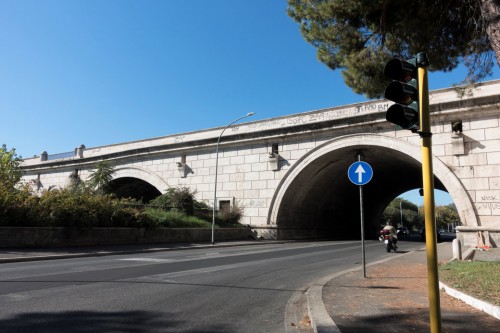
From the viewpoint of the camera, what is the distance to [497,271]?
27.3ft

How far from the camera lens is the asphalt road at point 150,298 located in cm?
501

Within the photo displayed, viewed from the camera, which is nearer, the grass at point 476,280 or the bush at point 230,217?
the grass at point 476,280

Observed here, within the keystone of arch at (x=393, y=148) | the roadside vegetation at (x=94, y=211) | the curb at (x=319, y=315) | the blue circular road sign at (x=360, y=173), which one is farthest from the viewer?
the keystone of arch at (x=393, y=148)

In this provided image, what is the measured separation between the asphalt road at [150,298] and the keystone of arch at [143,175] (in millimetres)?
21997

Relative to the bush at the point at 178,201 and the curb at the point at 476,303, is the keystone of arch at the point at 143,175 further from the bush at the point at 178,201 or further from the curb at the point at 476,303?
the curb at the point at 476,303

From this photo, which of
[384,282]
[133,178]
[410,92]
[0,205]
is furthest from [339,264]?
[133,178]

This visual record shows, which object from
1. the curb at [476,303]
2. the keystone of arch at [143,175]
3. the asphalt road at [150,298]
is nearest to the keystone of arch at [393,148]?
the keystone of arch at [143,175]

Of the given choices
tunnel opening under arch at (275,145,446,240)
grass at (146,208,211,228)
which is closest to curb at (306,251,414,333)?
grass at (146,208,211,228)

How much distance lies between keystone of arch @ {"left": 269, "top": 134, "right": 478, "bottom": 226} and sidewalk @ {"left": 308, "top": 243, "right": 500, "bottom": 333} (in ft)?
41.8

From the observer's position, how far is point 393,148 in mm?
23047

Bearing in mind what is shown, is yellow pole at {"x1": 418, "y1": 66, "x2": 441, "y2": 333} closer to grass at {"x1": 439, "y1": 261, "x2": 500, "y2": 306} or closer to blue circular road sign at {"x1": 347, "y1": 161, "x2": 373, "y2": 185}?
grass at {"x1": 439, "y1": 261, "x2": 500, "y2": 306}

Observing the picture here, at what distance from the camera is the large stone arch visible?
20.9 meters

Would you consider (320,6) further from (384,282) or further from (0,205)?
(0,205)

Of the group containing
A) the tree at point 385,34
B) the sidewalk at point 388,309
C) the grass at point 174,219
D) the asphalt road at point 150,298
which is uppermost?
the tree at point 385,34
